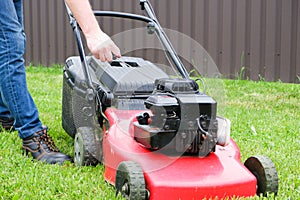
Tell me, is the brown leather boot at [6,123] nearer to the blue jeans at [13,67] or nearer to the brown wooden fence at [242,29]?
the blue jeans at [13,67]

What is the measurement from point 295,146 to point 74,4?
4.36ft

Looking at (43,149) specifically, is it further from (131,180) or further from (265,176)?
(265,176)

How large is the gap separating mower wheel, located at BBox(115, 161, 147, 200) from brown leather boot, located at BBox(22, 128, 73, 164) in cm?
57

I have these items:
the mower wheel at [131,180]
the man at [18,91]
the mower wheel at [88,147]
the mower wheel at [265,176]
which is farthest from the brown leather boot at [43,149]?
the mower wheel at [265,176]

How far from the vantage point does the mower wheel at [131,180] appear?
174 centimetres

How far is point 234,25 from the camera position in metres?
5.26

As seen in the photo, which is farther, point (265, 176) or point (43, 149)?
point (43, 149)

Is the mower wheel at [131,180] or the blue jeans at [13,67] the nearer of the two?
the mower wheel at [131,180]

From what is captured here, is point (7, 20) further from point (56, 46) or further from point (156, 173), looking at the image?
point (56, 46)

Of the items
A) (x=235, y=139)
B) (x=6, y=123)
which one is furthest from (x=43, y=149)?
(x=235, y=139)

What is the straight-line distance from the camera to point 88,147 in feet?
7.27

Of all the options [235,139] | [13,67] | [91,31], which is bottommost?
[235,139]

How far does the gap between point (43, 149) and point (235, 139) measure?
3.09 ft

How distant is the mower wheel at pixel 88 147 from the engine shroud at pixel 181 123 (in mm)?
409
